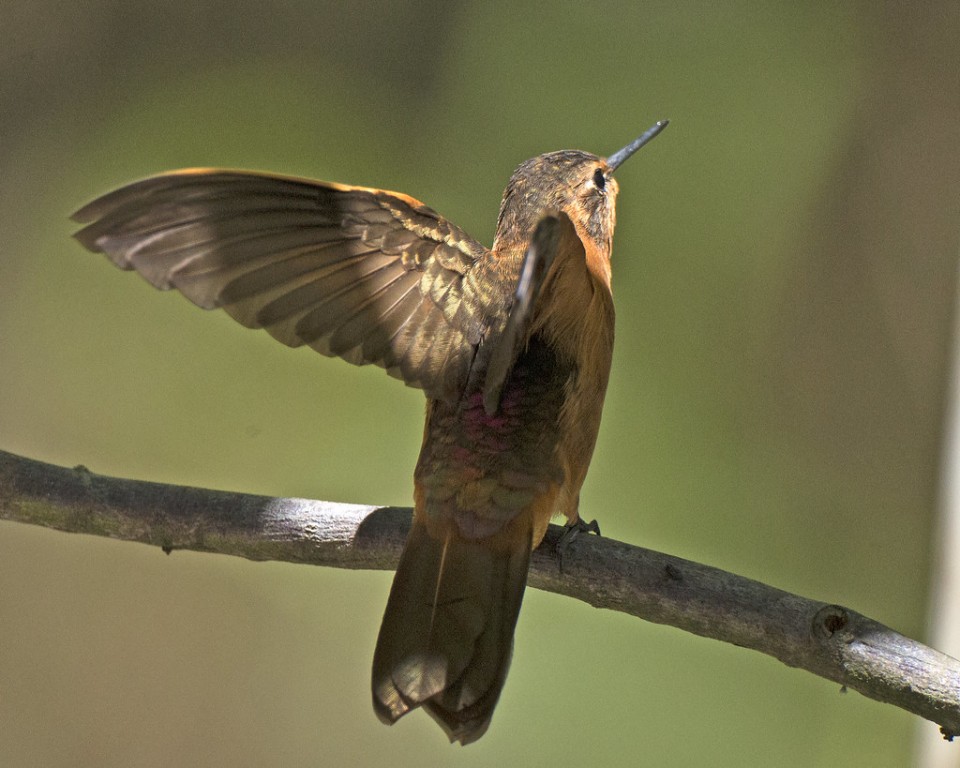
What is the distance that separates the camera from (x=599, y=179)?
271cm

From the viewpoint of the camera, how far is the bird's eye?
2.68 meters

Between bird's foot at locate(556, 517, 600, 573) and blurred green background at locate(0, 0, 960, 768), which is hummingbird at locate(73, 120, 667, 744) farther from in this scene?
blurred green background at locate(0, 0, 960, 768)

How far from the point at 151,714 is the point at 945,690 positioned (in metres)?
3.06

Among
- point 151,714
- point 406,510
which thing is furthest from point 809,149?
point 151,714

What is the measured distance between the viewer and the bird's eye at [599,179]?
2682 millimetres

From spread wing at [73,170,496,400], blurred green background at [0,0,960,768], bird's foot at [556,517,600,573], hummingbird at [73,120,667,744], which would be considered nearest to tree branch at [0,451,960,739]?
bird's foot at [556,517,600,573]

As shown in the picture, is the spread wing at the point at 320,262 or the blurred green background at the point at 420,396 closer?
the spread wing at the point at 320,262

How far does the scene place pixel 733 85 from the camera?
13.4 feet

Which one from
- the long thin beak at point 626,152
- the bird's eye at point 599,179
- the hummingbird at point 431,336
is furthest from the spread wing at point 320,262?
the long thin beak at point 626,152

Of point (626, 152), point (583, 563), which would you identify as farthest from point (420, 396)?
point (583, 563)

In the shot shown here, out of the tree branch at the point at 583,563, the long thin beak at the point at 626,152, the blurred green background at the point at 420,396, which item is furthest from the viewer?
the blurred green background at the point at 420,396

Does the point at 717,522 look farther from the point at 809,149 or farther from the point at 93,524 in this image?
the point at 93,524

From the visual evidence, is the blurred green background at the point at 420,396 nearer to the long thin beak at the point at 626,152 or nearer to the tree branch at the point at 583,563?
the long thin beak at the point at 626,152

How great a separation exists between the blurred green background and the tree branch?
173 centimetres
